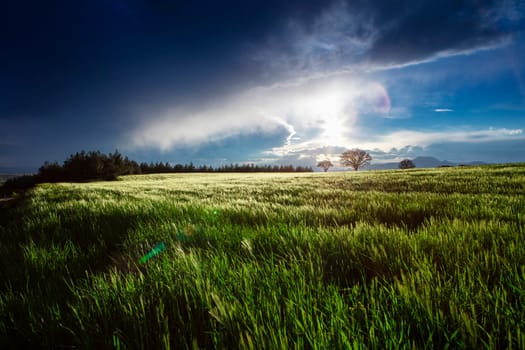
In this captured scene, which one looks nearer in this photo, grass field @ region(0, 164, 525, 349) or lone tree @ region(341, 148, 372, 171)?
grass field @ region(0, 164, 525, 349)

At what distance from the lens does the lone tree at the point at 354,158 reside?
108312mm

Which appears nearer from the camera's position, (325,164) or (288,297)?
(288,297)

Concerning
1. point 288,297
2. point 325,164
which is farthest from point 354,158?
point 288,297

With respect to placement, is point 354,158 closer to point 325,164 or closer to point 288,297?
point 325,164

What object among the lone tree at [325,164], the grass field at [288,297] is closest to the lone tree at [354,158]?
the lone tree at [325,164]

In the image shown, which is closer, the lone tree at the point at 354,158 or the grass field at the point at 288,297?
the grass field at the point at 288,297

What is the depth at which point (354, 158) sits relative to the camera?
10906 cm

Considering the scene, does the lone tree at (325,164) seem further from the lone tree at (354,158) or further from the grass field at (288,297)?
the grass field at (288,297)

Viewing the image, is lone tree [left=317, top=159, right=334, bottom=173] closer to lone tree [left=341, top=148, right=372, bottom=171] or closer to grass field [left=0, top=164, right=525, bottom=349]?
lone tree [left=341, top=148, right=372, bottom=171]

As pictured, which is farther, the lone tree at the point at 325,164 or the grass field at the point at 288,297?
the lone tree at the point at 325,164

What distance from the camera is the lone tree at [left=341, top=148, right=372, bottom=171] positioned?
108 m

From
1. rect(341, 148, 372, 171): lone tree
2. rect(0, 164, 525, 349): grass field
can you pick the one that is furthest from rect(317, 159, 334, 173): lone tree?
rect(0, 164, 525, 349): grass field

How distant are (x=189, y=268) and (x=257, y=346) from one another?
26.3 inches

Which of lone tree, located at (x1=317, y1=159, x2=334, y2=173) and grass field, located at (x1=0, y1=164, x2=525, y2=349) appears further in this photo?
lone tree, located at (x1=317, y1=159, x2=334, y2=173)
